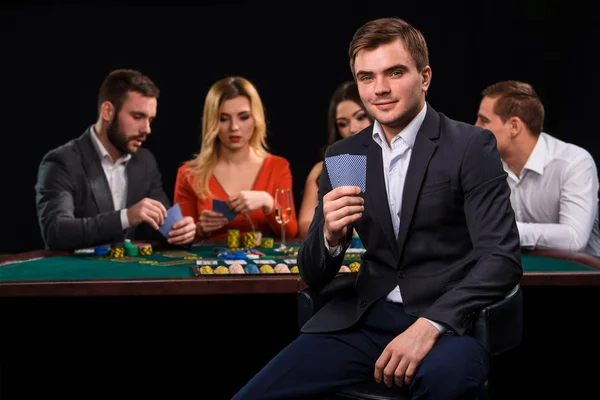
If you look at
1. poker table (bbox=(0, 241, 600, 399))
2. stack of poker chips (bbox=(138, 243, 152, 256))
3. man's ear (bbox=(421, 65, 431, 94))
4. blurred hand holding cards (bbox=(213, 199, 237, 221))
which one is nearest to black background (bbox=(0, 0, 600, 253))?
blurred hand holding cards (bbox=(213, 199, 237, 221))

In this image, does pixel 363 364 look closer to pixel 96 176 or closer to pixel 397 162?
pixel 397 162

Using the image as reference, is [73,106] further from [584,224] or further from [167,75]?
[584,224]

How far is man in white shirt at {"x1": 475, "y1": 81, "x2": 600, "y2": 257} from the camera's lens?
4461mm

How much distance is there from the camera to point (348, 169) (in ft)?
8.66

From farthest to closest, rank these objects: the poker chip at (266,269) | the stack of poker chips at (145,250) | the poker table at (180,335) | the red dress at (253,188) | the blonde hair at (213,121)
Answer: the blonde hair at (213,121), the red dress at (253,188), the stack of poker chips at (145,250), the poker table at (180,335), the poker chip at (266,269)

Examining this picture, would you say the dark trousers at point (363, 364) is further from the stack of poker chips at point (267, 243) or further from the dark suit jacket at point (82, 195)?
the dark suit jacket at point (82, 195)

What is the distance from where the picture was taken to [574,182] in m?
4.63

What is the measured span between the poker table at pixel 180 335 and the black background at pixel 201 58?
9.79 ft

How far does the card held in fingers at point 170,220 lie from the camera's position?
4.50 metres

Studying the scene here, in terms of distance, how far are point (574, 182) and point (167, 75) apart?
3.51 m

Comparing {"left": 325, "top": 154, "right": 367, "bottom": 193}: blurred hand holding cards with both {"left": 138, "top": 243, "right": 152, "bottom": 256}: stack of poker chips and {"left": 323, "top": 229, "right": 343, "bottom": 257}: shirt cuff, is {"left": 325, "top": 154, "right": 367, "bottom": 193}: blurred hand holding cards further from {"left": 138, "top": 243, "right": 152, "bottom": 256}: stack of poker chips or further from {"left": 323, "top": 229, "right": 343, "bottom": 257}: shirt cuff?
{"left": 138, "top": 243, "right": 152, "bottom": 256}: stack of poker chips

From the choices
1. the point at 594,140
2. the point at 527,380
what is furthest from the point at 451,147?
the point at 594,140

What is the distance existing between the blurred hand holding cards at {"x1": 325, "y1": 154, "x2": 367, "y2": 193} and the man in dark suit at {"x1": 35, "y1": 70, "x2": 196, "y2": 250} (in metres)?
1.98

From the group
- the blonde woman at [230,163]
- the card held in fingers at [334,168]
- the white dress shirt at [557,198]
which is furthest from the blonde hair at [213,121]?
the card held in fingers at [334,168]
